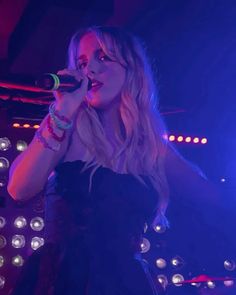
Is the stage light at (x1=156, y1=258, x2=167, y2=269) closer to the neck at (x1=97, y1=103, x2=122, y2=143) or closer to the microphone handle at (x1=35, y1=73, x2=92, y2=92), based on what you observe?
the neck at (x1=97, y1=103, x2=122, y2=143)

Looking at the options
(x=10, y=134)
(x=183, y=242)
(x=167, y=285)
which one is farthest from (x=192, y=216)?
(x=10, y=134)

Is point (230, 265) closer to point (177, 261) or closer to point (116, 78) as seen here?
point (177, 261)

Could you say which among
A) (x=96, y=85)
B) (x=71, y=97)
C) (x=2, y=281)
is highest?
(x=96, y=85)

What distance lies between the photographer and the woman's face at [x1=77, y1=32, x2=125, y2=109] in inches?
77.8

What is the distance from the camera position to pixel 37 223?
304cm

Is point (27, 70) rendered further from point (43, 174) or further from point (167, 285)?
point (43, 174)

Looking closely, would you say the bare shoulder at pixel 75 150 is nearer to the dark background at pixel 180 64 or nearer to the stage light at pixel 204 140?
the dark background at pixel 180 64

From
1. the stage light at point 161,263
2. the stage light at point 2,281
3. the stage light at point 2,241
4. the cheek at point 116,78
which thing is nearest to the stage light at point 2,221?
the stage light at point 2,241

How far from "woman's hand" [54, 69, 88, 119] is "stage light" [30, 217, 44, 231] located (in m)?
1.42

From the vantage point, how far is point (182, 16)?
11.7ft

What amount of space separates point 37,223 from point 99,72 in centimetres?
134

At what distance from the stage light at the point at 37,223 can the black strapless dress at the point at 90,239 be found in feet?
3.96

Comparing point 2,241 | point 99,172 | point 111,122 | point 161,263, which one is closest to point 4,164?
point 2,241

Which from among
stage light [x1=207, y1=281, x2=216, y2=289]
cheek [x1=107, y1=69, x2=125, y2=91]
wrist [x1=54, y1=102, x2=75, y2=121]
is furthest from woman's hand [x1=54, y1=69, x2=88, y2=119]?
stage light [x1=207, y1=281, x2=216, y2=289]
